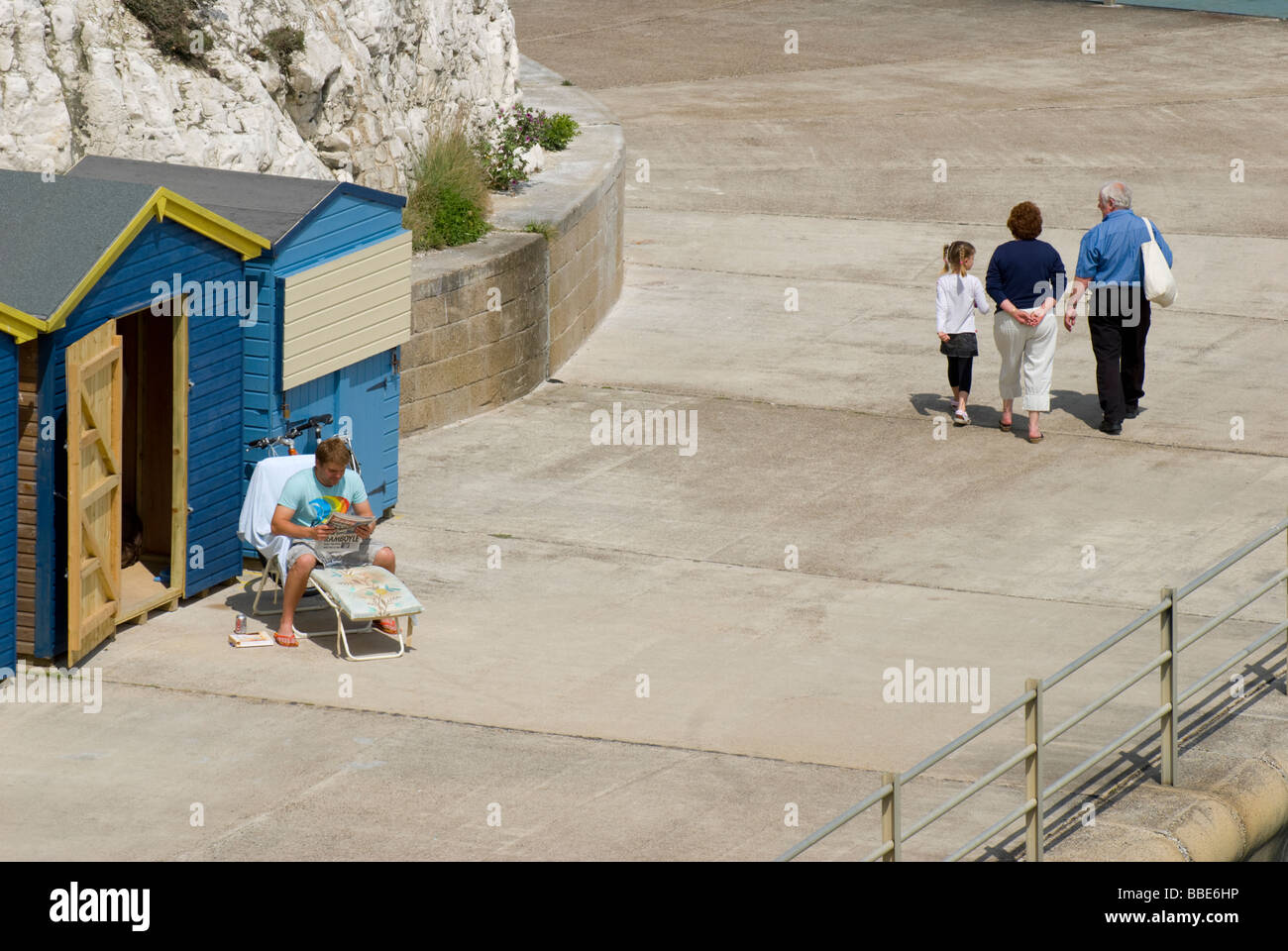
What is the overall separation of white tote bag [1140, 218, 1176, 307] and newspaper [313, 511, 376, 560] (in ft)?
19.4

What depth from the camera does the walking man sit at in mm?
13594

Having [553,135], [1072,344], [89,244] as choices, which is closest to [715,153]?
[553,135]

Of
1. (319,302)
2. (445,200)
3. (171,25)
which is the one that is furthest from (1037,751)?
(171,25)

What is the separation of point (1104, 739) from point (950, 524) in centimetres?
311

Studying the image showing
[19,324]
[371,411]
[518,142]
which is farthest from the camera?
[518,142]

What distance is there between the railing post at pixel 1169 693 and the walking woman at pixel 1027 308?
508 cm

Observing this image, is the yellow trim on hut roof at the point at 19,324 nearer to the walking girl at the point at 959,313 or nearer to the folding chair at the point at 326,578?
the folding chair at the point at 326,578

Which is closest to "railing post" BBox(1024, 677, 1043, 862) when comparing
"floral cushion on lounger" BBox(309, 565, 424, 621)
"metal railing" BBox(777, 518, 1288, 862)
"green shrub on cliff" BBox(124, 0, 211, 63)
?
"metal railing" BBox(777, 518, 1288, 862)

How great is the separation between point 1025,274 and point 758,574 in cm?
348

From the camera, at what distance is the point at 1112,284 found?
44.6 ft

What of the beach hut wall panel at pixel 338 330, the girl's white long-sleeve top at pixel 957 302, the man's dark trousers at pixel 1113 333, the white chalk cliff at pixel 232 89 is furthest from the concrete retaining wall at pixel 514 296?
the man's dark trousers at pixel 1113 333

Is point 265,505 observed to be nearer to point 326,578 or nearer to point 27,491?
point 326,578

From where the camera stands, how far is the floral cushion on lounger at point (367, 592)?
961 centimetres

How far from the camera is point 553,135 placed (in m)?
17.6
